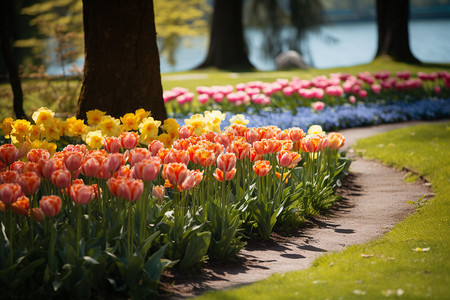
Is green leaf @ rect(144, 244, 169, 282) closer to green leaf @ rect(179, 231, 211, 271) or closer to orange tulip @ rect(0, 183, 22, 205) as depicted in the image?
green leaf @ rect(179, 231, 211, 271)

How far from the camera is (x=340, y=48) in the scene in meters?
61.3

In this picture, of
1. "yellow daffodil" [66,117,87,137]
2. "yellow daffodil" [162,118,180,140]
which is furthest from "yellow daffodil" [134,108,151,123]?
"yellow daffodil" [66,117,87,137]

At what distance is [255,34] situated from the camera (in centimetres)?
2664

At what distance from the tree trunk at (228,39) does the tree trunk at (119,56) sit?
17.1 m

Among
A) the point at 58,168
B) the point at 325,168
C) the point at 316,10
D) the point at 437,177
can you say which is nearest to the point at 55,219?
the point at 58,168

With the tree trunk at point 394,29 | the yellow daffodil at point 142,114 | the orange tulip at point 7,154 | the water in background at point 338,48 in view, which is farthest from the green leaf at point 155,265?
the tree trunk at point 394,29

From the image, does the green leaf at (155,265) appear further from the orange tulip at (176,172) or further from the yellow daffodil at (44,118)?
the yellow daffodil at (44,118)

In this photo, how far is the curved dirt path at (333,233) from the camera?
400 cm

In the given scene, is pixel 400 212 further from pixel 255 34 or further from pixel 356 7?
pixel 356 7

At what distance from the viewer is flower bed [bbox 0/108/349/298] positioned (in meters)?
3.47

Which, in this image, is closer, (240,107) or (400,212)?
(400,212)

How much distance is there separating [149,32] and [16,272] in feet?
13.3

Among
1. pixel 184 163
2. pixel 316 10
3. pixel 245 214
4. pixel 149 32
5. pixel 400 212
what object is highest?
pixel 316 10

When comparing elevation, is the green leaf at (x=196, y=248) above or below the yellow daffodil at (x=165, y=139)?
below
